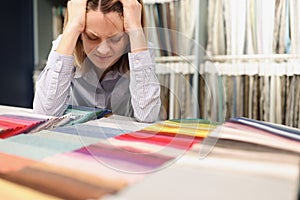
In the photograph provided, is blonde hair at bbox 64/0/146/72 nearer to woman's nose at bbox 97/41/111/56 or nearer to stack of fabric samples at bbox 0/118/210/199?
woman's nose at bbox 97/41/111/56

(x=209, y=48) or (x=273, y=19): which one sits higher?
(x=273, y=19)

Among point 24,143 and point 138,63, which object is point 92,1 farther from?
point 24,143

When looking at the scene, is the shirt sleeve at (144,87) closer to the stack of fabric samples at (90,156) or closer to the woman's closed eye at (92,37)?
the woman's closed eye at (92,37)

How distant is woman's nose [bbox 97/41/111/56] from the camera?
2.66ft

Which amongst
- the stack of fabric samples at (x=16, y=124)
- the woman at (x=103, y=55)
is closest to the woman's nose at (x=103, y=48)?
the woman at (x=103, y=55)

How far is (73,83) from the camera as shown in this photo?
977 mm

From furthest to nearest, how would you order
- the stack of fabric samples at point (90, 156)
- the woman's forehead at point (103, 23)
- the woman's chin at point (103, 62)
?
the woman's chin at point (103, 62) → the woman's forehead at point (103, 23) → the stack of fabric samples at point (90, 156)

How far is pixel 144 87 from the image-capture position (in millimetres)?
879

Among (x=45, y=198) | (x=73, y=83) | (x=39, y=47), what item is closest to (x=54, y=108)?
(x=73, y=83)

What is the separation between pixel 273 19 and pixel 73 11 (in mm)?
963

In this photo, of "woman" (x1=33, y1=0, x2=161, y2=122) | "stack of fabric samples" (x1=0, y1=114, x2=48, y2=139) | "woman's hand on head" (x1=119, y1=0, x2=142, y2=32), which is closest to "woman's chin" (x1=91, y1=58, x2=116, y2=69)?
"woman" (x1=33, y1=0, x2=161, y2=122)

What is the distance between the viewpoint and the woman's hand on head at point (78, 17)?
84 cm

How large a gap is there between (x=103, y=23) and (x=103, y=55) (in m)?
0.10

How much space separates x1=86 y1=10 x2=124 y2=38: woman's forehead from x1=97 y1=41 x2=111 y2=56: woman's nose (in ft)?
0.10
